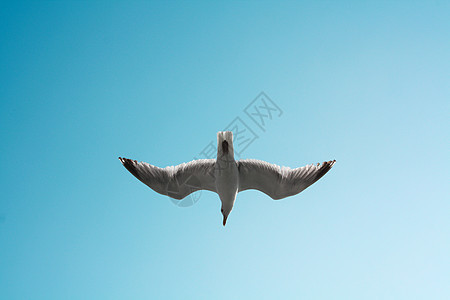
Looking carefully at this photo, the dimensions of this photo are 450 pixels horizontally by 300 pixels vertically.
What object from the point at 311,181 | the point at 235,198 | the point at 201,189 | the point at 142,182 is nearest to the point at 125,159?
the point at 142,182

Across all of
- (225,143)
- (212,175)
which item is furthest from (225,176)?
(225,143)

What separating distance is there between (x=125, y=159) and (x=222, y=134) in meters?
2.05

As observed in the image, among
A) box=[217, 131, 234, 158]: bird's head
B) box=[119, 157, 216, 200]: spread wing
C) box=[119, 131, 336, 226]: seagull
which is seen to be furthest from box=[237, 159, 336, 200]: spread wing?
box=[119, 157, 216, 200]: spread wing

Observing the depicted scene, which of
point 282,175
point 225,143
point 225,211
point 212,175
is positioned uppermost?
point 225,143

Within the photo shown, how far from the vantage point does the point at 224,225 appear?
24.8ft

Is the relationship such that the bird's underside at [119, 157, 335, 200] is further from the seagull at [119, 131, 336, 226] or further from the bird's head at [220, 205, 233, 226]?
the bird's head at [220, 205, 233, 226]

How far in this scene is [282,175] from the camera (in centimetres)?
710

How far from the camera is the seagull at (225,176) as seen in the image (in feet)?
23.0

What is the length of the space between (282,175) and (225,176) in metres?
1.16

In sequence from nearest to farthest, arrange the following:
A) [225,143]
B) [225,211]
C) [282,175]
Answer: [225,143] → [282,175] → [225,211]

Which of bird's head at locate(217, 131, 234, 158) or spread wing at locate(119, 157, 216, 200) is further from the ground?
bird's head at locate(217, 131, 234, 158)

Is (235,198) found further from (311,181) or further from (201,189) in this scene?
(311,181)

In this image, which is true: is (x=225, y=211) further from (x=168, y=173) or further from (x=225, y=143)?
(x=225, y=143)

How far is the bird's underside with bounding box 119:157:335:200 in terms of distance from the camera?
7012 millimetres
